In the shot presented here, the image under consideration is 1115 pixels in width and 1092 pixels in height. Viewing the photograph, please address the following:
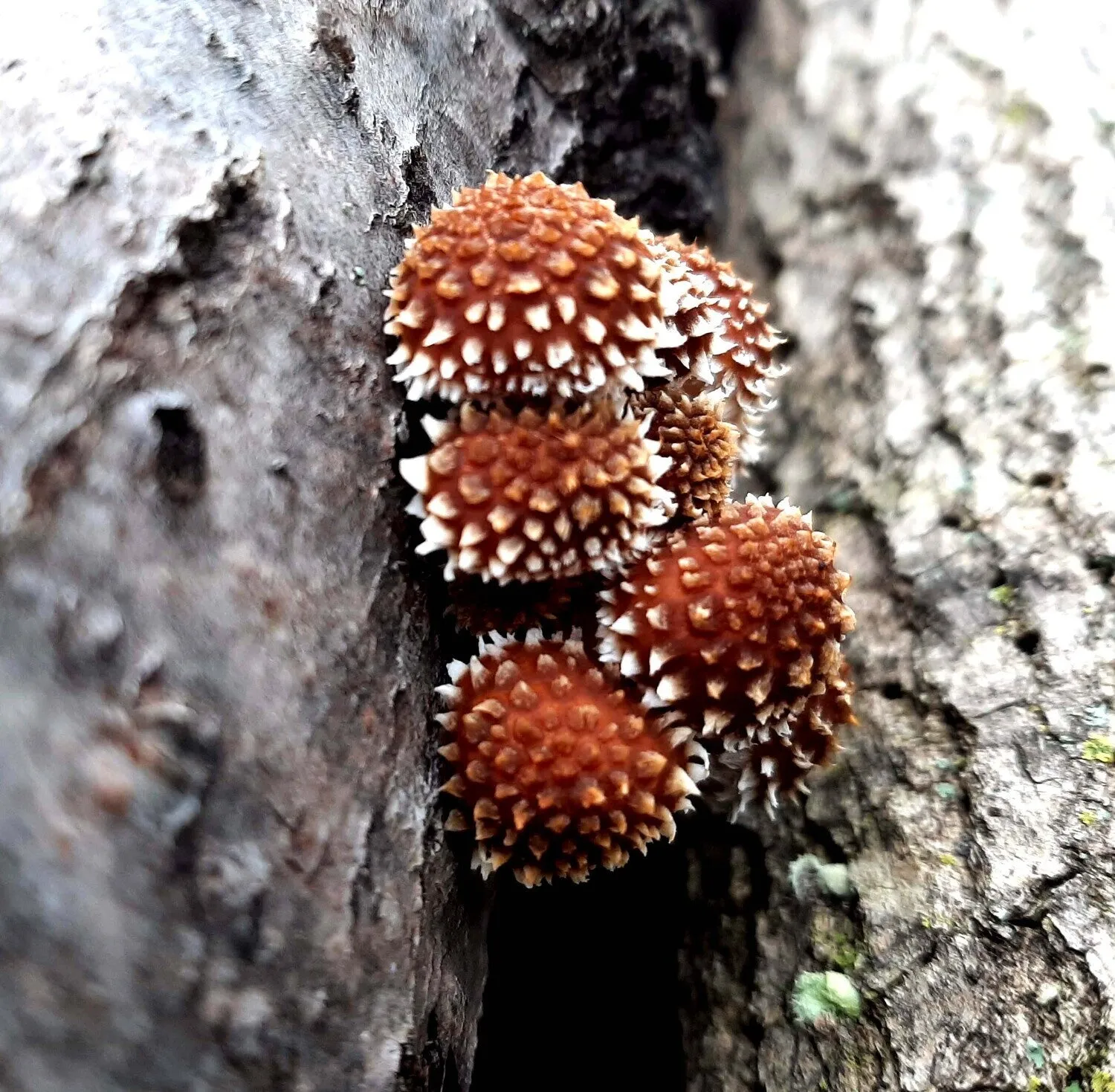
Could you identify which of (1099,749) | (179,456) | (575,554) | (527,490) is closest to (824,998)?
(1099,749)

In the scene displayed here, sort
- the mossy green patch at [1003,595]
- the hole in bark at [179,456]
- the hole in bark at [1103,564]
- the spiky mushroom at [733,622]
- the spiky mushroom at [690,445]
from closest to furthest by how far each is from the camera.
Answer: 1. the hole in bark at [179,456]
2. the spiky mushroom at [733,622]
3. the spiky mushroom at [690,445]
4. the hole in bark at [1103,564]
5. the mossy green patch at [1003,595]

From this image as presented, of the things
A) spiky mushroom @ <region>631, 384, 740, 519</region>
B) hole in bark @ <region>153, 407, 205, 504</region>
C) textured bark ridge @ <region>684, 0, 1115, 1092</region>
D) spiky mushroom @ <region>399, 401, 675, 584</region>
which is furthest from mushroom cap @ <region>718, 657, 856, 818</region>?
hole in bark @ <region>153, 407, 205, 504</region>

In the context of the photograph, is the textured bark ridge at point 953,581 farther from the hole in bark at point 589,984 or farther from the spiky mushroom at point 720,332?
the spiky mushroom at point 720,332

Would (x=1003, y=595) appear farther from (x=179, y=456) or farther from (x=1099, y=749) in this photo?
(x=179, y=456)

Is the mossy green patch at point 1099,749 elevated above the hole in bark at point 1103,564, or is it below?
below

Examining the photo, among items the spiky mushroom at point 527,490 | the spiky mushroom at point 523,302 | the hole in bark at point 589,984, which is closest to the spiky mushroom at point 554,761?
the spiky mushroom at point 527,490

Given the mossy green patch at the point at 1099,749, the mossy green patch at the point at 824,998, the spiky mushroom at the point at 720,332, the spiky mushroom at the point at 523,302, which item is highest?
the spiky mushroom at the point at 720,332

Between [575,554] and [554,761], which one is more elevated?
[575,554]

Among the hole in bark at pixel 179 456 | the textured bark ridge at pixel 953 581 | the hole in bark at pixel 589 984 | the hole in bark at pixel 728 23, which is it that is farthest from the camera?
the hole in bark at pixel 728 23
